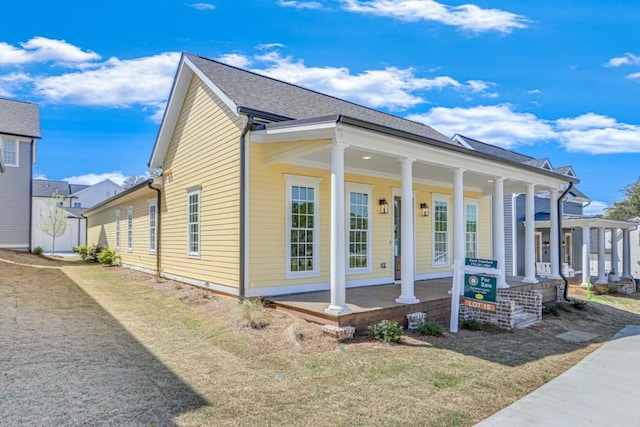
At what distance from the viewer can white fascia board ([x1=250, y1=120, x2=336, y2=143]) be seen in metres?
5.99

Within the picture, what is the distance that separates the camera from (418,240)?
11055mm

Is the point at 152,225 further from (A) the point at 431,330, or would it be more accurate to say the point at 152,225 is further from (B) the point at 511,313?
(B) the point at 511,313

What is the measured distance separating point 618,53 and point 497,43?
5622mm

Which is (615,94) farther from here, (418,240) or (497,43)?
(418,240)

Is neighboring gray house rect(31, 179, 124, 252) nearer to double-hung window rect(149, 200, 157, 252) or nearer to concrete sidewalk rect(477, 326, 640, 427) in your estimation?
double-hung window rect(149, 200, 157, 252)

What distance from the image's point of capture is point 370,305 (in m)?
6.82

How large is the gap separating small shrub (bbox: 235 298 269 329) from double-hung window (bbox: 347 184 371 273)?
10.3 ft

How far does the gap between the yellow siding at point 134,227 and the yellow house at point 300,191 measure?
1.21 feet

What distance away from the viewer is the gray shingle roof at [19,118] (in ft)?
59.9

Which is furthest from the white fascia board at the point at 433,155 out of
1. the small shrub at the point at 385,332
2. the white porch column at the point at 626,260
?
the white porch column at the point at 626,260

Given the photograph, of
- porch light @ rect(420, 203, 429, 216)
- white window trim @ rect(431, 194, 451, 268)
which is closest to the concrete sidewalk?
white window trim @ rect(431, 194, 451, 268)

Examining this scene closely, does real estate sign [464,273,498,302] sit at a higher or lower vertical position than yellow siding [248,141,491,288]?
lower

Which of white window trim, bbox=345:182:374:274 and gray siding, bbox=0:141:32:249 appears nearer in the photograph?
white window trim, bbox=345:182:374:274

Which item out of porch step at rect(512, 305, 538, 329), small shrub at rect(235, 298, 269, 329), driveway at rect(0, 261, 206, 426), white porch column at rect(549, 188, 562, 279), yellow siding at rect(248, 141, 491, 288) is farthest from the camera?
white porch column at rect(549, 188, 562, 279)
